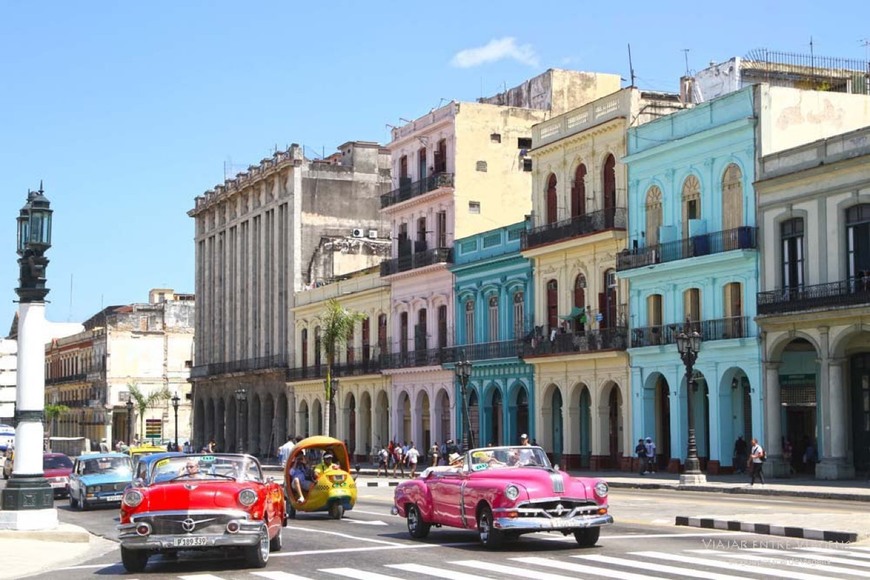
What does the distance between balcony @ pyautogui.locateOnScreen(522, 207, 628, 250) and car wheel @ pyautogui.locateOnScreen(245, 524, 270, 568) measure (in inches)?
1334

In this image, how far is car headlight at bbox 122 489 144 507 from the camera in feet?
56.2

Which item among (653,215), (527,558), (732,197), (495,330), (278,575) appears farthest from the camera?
(495,330)

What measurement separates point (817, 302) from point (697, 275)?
19.3 ft

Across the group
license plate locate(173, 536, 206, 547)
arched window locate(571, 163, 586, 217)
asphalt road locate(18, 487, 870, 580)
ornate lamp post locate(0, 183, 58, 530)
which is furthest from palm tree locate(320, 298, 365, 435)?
license plate locate(173, 536, 206, 547)

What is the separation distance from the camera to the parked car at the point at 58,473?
40.1 meters

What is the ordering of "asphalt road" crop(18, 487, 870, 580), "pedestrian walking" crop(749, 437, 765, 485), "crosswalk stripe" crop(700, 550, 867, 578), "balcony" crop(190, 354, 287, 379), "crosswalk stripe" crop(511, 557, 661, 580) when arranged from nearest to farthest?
"crosswalk stripe" crop(511, 557, 661, 580) → "crosswalk stripe" crop(700, 550, 867, 578) → "asphalt road" crop(18, 487, 870, 580) → "pedestrian walking" crop(749, 437, 765, 485) → "balcony" crop(190, 354, 287, 379)

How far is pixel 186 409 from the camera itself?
371 feet

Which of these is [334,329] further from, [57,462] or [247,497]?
[247,497]

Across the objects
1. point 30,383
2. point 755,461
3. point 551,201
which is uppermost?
point 551,201

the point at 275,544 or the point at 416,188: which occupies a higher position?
the point at 416,188

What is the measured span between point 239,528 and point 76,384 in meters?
107

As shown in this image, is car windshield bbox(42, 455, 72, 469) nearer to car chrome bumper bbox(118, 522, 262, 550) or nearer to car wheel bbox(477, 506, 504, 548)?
car wheel bbox(477, 506, 504, 548)

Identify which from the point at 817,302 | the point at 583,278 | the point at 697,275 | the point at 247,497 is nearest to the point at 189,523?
the point at 247,497

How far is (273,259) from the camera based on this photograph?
82.0 metres
